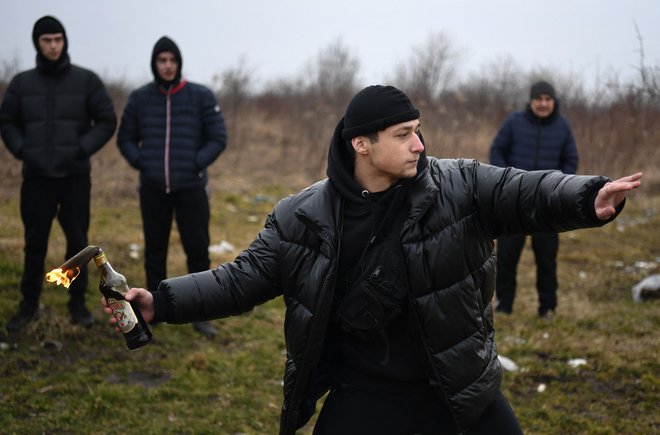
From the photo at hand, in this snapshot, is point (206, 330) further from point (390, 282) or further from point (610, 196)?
point (610, 196)

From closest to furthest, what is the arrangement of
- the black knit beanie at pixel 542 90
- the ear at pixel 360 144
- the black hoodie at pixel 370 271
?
the black hoodie at pixel 370 271 → the ear at pixel 360 144 → the black knit beanie at pixel 542 90

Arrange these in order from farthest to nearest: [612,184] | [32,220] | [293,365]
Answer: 1. [32,220]
2. [293,365]
3. [612,184]

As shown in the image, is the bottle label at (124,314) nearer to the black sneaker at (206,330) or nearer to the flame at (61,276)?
the flame at (61,276)

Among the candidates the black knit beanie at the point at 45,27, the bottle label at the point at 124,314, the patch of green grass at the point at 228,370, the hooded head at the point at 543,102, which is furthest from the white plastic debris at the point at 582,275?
the bottle label at the point at 124,314

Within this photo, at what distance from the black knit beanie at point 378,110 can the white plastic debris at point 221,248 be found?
6.25 meters

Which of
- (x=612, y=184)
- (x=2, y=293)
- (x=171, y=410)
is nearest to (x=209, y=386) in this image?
(x=171, y=410)

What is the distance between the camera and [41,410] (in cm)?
475

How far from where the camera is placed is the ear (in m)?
2.96

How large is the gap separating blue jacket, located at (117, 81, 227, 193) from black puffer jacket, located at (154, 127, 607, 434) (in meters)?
3.20

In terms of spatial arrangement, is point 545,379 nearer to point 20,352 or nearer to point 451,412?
point 451,412

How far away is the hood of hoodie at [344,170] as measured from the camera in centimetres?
293

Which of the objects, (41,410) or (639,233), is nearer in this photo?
(41,410)

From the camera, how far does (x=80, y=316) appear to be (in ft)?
20.2

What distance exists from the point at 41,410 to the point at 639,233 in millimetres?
9584
